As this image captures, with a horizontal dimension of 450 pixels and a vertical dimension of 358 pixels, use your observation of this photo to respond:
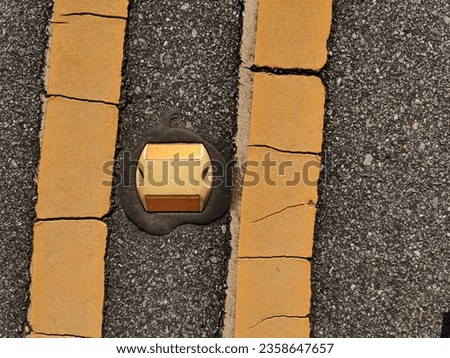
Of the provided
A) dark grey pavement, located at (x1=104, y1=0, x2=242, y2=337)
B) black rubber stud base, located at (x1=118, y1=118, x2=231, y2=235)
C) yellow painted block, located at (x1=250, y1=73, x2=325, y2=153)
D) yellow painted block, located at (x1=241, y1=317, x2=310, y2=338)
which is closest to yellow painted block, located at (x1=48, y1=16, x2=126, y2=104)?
dark grey pavement, located at (x1=104, y1=0, x2=242, y2=337)

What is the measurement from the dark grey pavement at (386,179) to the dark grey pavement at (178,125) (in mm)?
401

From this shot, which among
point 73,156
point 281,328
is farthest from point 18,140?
point 281,328

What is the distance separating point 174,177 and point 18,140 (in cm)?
64

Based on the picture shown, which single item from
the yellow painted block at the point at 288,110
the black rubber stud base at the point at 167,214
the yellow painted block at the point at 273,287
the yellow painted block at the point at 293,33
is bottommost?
the yellow painted block at the point at 273,287

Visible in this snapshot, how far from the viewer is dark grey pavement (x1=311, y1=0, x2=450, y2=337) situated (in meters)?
2.17

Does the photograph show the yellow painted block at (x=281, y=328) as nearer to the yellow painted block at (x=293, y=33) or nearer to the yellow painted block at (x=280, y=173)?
the yellow painted block at (x=280, y=173)

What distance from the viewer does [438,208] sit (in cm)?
218

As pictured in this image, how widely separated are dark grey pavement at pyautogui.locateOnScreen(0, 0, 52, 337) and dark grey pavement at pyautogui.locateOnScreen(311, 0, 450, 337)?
1134 mm

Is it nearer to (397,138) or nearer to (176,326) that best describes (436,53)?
(397,138)

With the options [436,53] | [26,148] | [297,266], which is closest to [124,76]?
[26,148]

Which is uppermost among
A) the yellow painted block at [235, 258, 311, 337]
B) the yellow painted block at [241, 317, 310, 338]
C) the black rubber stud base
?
the black rubber stud base

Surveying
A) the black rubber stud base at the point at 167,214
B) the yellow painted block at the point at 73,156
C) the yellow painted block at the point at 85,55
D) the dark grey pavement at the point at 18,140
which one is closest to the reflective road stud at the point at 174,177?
the black rubber stud base at the point at 167,214

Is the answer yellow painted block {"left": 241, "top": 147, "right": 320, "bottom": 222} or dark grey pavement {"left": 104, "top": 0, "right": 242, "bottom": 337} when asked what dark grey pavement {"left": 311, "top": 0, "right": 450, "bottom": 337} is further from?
dark grey pavement {"left": 104, "top": 0, "right": 242, "bottom": 337}

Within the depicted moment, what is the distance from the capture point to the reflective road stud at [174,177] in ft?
7.06
